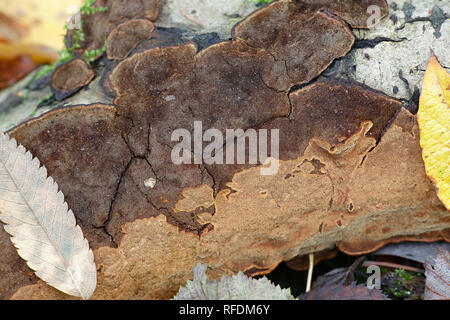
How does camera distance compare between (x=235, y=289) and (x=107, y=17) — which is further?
(x=107, y=17)

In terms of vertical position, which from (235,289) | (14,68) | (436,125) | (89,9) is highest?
(89,9)

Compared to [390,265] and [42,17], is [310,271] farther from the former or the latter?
[42,17]

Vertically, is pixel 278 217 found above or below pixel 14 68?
below

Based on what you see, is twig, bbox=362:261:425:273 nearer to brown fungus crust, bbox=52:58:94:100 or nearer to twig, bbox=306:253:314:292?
twig, bbox=306:253:314:292

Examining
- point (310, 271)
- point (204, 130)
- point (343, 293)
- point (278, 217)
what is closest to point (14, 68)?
point (204, 130)

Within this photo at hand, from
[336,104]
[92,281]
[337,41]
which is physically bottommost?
[92,281]
